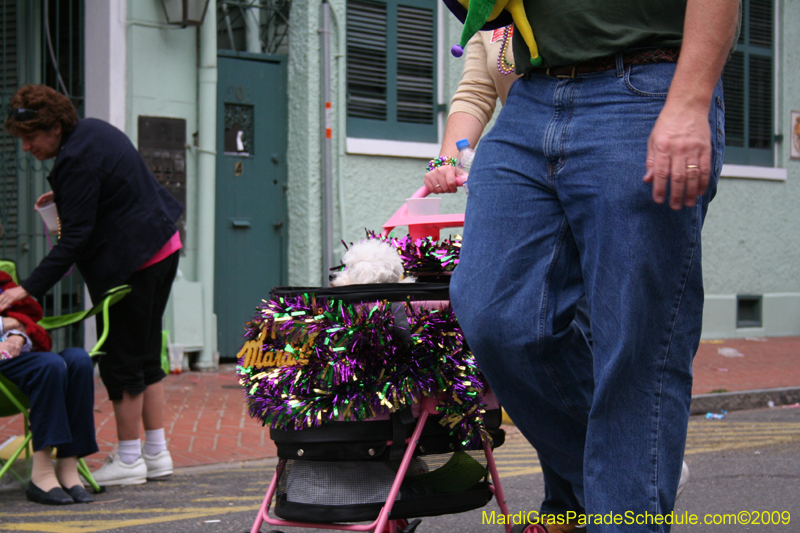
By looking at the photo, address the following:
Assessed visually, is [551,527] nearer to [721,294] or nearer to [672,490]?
[672,490]

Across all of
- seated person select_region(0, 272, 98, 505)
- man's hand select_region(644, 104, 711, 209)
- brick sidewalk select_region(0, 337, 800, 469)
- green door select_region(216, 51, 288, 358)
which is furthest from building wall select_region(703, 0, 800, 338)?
man's hand select_region(644, 104, 711, 209)

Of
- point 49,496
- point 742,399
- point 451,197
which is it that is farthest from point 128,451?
point 451,197

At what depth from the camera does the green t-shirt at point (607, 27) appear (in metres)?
1.97

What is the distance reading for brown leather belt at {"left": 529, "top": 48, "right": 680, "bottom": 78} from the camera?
6.48 feet

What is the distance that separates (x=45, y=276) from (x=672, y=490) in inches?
117

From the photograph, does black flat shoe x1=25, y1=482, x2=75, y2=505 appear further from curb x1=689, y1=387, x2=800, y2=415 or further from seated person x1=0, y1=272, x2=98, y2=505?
curb x1=689, y1=387, x2=800, y2=415

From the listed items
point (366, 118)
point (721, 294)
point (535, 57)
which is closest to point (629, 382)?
point (535, 57)

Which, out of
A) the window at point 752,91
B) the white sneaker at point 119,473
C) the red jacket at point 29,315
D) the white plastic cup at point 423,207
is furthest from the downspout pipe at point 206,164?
the window at point 752,91

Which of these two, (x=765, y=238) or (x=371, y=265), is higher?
(x=765, y=238)

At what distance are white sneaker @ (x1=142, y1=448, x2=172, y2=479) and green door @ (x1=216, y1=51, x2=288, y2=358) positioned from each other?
162 inches

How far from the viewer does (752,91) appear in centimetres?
1209

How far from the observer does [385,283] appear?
258 cm

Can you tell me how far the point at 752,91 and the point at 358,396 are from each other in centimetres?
1115

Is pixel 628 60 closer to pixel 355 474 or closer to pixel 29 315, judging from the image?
pixel 355 474
